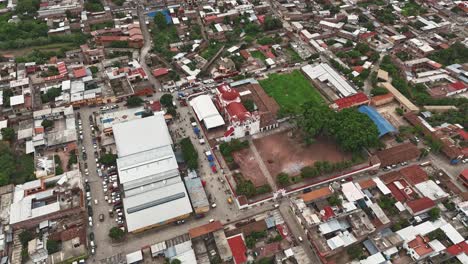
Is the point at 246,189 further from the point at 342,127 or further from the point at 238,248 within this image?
the point at 342,127

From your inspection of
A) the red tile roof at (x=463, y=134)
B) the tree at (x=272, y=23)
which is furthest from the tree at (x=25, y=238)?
the red tile roof at (x=463, y=134)

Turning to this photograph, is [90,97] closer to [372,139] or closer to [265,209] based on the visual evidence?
[265,209]

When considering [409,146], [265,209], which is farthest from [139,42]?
[409,146]

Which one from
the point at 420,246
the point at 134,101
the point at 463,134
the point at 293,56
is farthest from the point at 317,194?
the point at 293,56

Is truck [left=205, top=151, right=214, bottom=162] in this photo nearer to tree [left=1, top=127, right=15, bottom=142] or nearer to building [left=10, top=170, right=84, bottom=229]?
building [left=10, top=170, right=84, bottom=229]

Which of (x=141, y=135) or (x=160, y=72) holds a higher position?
(x=160, y=72)


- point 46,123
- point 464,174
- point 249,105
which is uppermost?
point 46,123

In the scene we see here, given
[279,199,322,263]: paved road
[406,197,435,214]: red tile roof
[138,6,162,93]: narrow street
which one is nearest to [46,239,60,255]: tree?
[279,199,322,263]: paved road
